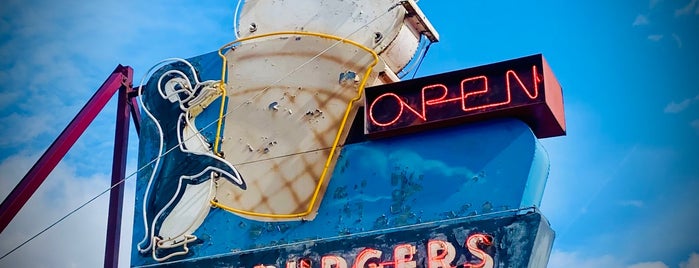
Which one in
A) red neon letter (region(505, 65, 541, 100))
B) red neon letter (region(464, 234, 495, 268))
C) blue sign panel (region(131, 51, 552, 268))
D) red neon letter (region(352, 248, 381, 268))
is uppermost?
red neon letter (region(505, 65, 541, 100))

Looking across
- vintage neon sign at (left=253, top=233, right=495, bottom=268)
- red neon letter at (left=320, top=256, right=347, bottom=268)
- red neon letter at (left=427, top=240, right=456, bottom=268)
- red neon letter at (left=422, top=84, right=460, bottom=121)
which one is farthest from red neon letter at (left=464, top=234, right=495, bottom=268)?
red neon letter at (left=422, top=84, right=460, bottom=121)

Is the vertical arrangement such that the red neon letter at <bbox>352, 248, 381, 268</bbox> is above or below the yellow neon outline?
below

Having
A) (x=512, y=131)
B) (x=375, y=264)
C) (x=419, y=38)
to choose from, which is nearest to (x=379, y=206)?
(x=375, y=264)

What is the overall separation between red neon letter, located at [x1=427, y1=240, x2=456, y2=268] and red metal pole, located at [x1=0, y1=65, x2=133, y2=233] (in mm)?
6751

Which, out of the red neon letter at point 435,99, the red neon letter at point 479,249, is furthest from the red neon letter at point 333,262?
the red neon letter at point 435,99

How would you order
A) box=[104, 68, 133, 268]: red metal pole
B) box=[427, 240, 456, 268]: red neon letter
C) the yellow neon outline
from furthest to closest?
1. box=[104, 68, 133, 268]: red metal pole
2. the yellow neon outline
3. box=[427, 240, 456, 268]: red neon letter

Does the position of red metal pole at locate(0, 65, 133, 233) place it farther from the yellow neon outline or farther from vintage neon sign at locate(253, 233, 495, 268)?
vintage neon sign at locate(253, 233, 495, 268)

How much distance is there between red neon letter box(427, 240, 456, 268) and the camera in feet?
49.0

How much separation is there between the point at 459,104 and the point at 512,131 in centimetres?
86

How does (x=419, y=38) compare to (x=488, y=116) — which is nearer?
(x=488, y=116)

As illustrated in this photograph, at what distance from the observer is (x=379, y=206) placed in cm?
1608

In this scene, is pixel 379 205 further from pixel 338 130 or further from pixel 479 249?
pixel 479 249

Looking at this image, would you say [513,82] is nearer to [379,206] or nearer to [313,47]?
[379,206]

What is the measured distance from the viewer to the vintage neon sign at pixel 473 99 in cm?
1564
